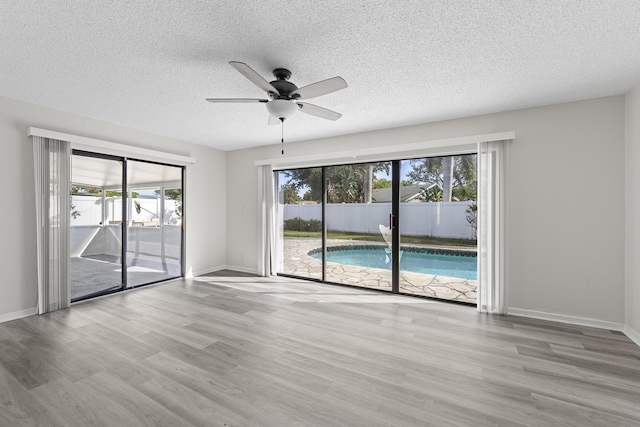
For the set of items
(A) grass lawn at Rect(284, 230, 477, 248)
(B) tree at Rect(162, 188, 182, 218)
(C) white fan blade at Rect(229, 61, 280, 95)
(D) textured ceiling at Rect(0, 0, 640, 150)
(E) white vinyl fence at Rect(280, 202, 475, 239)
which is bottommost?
(A) grass lawn at Rect(284, 230, 477, 248)

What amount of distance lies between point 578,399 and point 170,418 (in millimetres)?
2635

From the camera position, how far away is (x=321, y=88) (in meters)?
2.20

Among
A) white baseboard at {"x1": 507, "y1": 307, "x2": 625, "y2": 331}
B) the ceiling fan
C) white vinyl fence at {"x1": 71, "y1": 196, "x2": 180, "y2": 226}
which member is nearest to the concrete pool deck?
white baseboard at {"x1": 507, "y1": 307, "x2": 625, "y2": 331}

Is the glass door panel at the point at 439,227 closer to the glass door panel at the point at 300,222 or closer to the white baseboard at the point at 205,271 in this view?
the glass door panel at the point at 300,222

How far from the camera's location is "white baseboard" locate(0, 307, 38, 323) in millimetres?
3109

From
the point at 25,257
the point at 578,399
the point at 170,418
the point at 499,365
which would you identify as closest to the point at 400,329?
the point at 499,365

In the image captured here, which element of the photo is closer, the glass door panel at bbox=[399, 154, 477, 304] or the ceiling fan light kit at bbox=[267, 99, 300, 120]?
the ceiling fan light kit at bbox=[267, 99, 300, 120]

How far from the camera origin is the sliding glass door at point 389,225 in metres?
3.95

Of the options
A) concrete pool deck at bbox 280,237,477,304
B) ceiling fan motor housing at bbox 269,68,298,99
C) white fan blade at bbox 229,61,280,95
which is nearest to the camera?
white fan blade at bbox 229,61,280,95

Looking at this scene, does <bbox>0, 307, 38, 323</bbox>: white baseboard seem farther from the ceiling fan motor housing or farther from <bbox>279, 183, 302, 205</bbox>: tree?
the ceiling fan motor housing

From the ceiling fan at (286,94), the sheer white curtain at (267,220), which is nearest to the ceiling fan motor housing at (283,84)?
the ceiling fan at (286,94)

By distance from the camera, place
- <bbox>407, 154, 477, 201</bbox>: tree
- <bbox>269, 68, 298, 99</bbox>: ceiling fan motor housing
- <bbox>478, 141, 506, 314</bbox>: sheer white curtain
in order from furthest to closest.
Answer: <bbox>407, 154, 477, 201</bbox>: tree < <bbox>478, 141, 506, 314</bbox>: sheer white curtain < <bbox>269, 68, 298, 99</bbox>: ceiling fan motor housing

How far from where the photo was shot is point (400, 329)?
2990mm

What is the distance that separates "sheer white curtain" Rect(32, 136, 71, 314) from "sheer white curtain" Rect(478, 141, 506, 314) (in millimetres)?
5200
